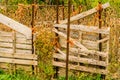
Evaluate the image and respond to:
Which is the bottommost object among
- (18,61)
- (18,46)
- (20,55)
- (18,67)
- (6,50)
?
(18,67)

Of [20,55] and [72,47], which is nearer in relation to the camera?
[72,47]

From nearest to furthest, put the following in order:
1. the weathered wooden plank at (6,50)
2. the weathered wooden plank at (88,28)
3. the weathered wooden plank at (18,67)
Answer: the weathered wooden plank at (88,28), the weathered wooden plank at (18,67), the weathered wooden plank at (6,50)

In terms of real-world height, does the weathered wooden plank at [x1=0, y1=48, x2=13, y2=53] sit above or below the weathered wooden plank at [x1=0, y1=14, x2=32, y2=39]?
below

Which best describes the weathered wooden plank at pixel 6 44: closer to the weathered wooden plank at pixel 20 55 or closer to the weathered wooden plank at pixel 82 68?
the weathered wooden plank at pixel 20 55

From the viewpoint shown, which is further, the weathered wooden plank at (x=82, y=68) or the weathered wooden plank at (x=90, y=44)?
the weathered wooden plank at (x=90, y=44)

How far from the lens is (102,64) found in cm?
852

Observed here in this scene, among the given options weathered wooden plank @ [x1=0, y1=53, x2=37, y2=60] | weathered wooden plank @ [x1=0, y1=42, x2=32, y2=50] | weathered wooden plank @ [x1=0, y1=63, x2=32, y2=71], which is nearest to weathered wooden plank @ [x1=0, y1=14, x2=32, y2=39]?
weathered wooden plank @ [x1=0, y1=42, x2=32, y2=50]

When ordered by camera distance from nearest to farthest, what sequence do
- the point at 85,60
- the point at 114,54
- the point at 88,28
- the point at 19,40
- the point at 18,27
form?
the point at 88,28 → the point at 85,60 → the point at 18,27 → the point at 19,40 → the point at 114,54

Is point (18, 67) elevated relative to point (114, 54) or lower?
lower

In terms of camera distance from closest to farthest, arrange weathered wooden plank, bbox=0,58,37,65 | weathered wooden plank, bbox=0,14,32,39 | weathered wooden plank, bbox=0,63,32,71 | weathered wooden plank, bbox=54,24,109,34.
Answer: weathered wooden plank, bbox=54,24,109,34 < weathered wooden plank, bbox=0,14,32,39 < weathered wooden plank, bbox=0,58,37,65 < weathered wooden plank, bbox=0,63,32,71

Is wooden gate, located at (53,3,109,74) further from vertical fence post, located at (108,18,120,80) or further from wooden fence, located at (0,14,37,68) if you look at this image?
wooden fence, located at (0,14,37,68)

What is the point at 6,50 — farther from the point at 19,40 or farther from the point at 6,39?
the point at 19,40

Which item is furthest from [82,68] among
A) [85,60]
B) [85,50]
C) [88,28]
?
[88,28]

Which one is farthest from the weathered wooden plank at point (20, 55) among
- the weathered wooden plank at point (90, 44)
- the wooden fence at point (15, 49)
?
the weathered wooden plank at point (90, 44)
